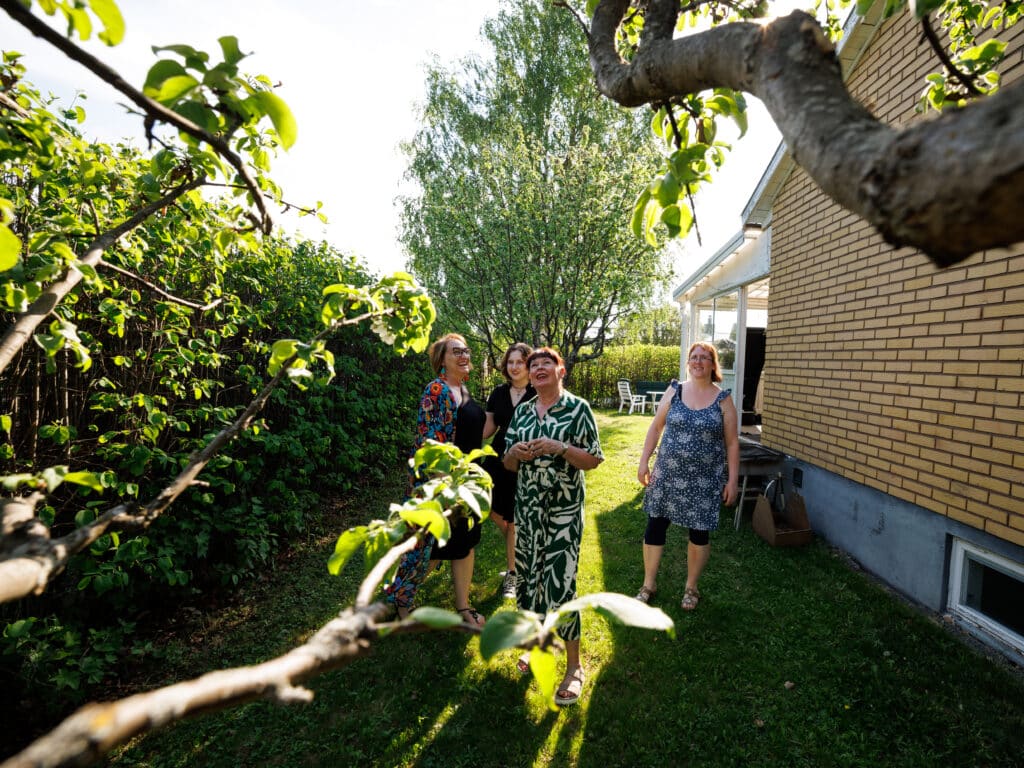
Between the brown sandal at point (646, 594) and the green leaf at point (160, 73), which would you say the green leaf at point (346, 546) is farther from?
the brown sandal at point (646, 594)

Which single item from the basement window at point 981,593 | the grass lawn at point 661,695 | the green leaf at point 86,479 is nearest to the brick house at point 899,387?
the basement window at point 981,593

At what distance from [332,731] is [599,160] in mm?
10705

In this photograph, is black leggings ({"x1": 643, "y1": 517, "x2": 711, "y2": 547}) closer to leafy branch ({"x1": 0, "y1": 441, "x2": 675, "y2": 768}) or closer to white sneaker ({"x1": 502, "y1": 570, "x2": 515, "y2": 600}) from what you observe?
white sneaker ({"x1": 502, "y1": 570, "x2": 515, "y2": 600})

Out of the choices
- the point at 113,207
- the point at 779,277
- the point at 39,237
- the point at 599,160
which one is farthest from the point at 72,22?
the point at 599,160

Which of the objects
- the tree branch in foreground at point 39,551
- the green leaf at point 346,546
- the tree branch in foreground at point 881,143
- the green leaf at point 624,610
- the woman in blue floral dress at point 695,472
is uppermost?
the tree branch in foreground at point 881,143

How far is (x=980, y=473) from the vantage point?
3332 mm

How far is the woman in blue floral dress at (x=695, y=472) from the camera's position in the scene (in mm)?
3887

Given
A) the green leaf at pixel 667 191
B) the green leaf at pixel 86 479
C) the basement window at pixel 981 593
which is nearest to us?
the green leaf at pixel 86 479

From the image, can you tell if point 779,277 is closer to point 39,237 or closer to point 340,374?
point 340,374

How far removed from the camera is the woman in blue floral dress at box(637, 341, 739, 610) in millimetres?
3887

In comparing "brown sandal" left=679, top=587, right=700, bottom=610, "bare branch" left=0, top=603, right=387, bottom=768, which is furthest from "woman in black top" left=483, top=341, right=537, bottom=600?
"bare branch" left=0, top=603, right=387, bottom=768

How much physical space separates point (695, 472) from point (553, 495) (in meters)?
1.56

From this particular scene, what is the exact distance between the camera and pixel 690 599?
3.93 m

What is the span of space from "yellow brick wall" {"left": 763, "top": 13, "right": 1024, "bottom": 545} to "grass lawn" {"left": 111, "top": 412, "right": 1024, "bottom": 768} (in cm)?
108
